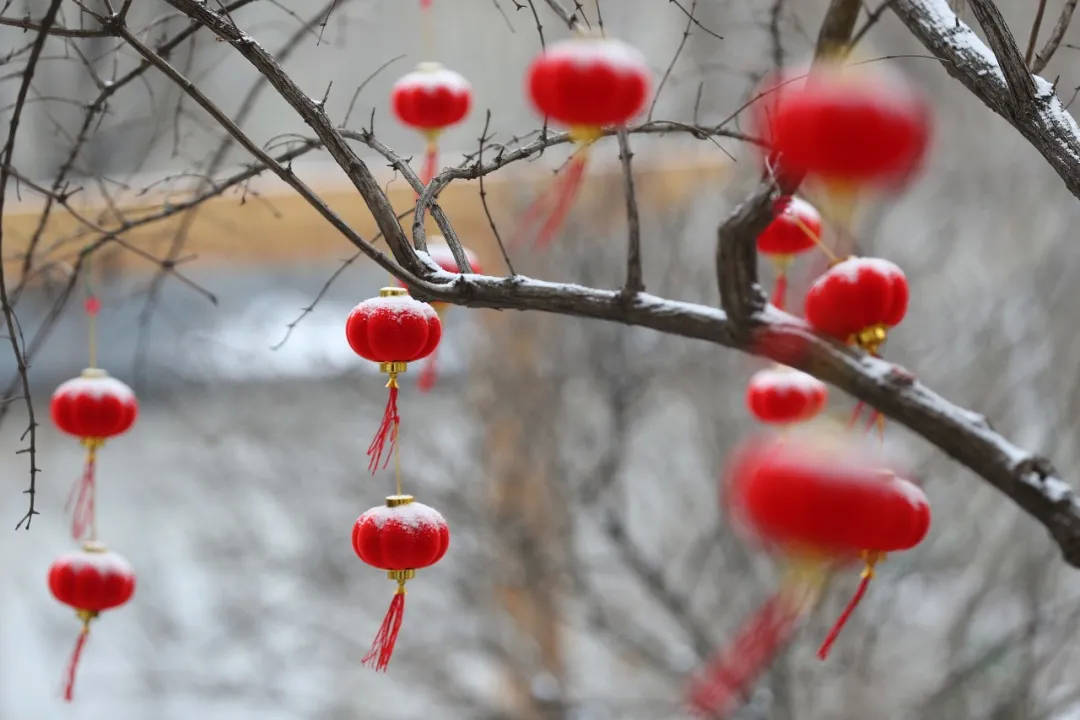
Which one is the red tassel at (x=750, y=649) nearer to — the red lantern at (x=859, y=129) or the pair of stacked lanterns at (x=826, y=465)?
the pair of stacked lanterns at (x=826, y=465)

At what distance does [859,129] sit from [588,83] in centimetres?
12

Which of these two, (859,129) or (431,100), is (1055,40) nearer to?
(859,129)

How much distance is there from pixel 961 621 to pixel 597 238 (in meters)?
0.86

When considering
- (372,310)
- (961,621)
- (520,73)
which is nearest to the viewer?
(372,310)

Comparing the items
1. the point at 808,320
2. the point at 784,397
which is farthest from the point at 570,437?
the point at 808,320

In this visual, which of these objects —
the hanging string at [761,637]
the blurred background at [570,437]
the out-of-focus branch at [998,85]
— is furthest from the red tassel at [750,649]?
the blurred background at [570,437]

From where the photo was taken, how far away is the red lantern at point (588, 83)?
1.73 feet

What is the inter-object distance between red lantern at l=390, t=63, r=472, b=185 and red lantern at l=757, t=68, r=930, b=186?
477 millimetres

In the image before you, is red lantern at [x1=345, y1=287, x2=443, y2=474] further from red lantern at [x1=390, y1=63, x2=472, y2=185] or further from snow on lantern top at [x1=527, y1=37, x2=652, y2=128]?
red lantern at [x1=390, y1=63, x2=472, y2=185]

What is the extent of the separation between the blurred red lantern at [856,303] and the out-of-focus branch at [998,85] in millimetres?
125

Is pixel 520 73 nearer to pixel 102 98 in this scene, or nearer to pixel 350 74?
pixel 350 74

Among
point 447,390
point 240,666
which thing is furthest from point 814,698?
point 240,666

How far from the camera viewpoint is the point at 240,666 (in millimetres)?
2760

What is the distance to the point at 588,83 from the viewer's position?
1.73 ft
